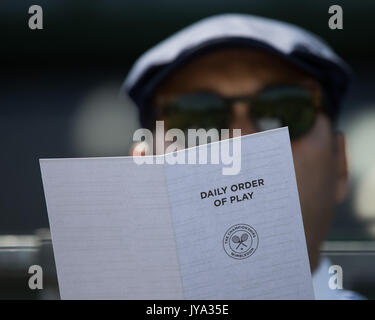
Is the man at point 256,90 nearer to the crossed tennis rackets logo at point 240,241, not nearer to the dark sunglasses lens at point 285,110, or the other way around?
the dark sunglasses lens at point 285,110

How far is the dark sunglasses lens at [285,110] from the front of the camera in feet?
6.75

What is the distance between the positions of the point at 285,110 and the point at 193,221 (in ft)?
3.78

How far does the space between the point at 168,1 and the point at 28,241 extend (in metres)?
1.23

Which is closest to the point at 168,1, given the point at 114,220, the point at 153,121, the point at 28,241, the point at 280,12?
the point at 280,12

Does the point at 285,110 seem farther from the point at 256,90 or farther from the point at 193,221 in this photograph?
the point at 193,221

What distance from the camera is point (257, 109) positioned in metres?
2.05

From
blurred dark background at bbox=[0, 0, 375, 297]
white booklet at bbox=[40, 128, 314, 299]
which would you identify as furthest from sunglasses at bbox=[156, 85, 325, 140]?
white booklet at bbox=[40, 128, 314, 299]

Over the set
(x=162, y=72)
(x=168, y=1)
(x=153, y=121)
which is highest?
(x=168, y=1)

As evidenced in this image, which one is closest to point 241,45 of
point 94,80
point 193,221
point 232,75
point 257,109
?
point 232,75

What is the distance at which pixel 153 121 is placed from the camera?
2123 millimetres

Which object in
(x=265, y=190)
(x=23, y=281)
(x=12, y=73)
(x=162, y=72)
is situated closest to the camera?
(x=265, y=190)

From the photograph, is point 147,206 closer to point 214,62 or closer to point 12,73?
point 214,62

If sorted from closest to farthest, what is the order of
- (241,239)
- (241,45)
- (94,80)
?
(241,239) < (241,45) < (94,80)

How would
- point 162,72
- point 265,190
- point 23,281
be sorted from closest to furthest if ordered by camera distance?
point 265,190
point 162,72
point 23,281
